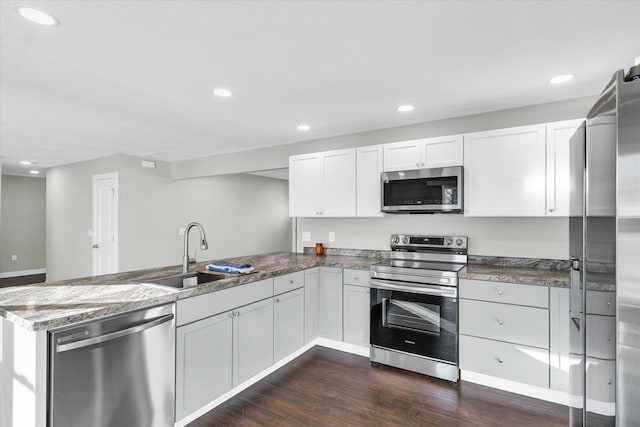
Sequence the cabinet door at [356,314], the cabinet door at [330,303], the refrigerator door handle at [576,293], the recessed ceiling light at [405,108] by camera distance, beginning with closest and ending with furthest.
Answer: the refrigerator door handle at [576,293] → the recessed ceiling light at [405,108] → the cabinet door at [356,314] → the cabinet door at [330,303]

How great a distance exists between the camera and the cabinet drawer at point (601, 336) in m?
0.99

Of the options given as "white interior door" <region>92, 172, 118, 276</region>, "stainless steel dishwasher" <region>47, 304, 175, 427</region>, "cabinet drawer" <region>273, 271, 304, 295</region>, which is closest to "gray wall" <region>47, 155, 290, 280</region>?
"white interior door" <region>92, 172, 118, 276</region>

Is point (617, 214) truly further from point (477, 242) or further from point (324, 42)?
point (477, 242)

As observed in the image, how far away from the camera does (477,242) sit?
10.5ft

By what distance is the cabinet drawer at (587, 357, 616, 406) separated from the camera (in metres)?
1.00

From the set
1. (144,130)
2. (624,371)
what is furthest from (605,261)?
(144,130)

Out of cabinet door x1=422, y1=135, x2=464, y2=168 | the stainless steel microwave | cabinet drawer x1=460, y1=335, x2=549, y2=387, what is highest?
cabinet door x1=422, y1=135, x2=464, y2=168

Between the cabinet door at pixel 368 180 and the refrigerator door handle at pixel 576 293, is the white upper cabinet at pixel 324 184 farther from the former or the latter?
the refrigerator door handle at pixel 576 293

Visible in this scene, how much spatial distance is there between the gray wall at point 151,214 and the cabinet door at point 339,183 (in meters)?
3.47

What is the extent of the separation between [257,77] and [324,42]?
691 millimetres

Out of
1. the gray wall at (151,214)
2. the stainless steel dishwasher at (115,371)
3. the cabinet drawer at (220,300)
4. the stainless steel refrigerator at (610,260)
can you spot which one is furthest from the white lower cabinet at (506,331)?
the gray wall at (151,214)

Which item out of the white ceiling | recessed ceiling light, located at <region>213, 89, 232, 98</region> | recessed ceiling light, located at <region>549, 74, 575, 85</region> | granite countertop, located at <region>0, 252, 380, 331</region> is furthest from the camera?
recessed ceiling light, located at <region>213, 89, 232, 98</region>

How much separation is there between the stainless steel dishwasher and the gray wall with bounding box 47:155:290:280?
12.5 feet

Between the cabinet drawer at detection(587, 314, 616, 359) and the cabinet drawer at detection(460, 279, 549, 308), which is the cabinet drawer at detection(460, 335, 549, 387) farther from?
the cabinet drawer at detection(587, 314, 616, 359)
